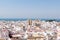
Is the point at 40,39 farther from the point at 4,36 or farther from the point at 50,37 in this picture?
the point at 4,36

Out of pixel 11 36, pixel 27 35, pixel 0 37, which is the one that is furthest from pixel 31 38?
pixel 0 37

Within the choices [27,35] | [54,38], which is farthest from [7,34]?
[54,38]

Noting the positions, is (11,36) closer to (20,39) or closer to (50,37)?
(20,39)

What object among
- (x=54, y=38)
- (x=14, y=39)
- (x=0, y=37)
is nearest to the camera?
(x=0, y=37)

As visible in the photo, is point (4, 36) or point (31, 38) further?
point (31, 38)

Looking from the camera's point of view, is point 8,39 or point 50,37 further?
point 50,37

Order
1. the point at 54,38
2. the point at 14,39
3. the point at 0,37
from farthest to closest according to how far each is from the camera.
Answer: the point at 54,38, the point at 14,39, the point at 0,37

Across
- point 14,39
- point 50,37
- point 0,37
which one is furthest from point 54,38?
point 0,37
